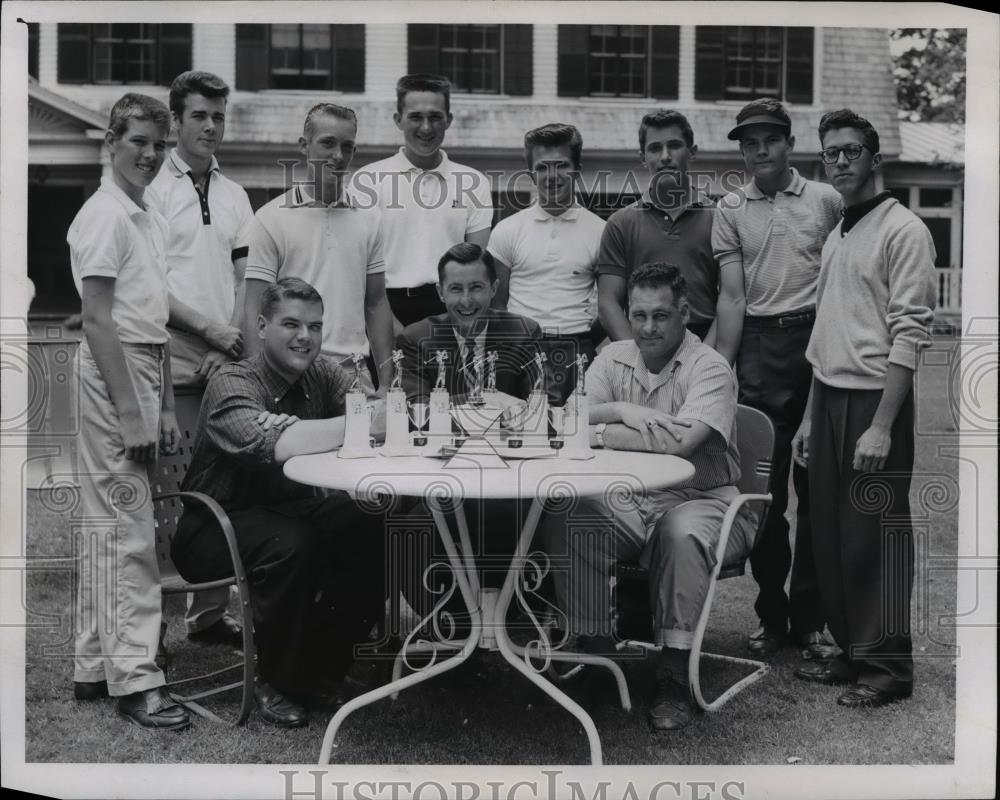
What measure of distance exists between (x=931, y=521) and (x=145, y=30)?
9.93 feet

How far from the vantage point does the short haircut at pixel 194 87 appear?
4.16 m

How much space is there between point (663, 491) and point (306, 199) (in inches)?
61.3

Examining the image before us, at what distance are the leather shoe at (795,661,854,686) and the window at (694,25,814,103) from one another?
193 cm

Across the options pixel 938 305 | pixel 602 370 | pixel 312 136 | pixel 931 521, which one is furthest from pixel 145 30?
pixel 931 521

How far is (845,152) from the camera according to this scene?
418 centimetres

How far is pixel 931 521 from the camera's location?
4.20m

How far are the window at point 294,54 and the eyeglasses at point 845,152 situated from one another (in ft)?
5.12

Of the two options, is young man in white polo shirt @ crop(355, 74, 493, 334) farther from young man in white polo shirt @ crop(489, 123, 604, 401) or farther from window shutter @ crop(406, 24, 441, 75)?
young man in white polo shirt @ crop(489, 123, 604, 401)

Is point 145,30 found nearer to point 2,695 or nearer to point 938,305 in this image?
point 2,695

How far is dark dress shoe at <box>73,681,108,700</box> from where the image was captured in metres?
4.16

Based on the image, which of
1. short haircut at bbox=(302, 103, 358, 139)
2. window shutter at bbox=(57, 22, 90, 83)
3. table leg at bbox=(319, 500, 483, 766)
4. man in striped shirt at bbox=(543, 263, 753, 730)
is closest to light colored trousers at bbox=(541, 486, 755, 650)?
man in striped shirt at bbox=(543, 263, 753, 730)

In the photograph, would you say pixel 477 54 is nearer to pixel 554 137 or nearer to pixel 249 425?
pixel 554 137

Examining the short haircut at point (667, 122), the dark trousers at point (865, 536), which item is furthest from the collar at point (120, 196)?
the dark trousers at point (865, 536)

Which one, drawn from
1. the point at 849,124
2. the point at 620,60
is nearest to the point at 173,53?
the point at 620,60
